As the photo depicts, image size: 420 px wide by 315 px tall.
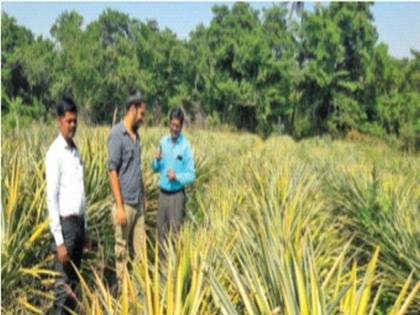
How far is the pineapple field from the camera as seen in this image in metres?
2.16

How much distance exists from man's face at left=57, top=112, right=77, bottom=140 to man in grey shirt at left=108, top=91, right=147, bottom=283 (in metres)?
0.88

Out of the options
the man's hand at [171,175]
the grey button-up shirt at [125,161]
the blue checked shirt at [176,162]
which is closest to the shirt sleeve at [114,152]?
the grey button-up shirt at [125,161]

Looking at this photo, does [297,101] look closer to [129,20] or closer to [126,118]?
[129,20]

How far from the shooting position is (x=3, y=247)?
11.8 feet

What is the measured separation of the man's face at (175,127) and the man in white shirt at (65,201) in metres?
1.62

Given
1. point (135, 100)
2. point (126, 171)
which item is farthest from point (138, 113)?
point (126, 171)

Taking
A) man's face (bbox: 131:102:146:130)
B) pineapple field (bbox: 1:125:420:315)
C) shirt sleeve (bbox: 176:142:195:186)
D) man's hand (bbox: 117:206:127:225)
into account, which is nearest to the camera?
pineapple field (bbox: 1:125:420:315)

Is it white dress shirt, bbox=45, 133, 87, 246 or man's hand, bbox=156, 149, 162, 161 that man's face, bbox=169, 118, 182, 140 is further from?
white dress shirt, bbox=45, 133, 87, 246

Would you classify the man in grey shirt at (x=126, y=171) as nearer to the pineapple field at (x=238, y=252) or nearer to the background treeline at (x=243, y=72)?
the pineapple field at (x=238, y=252)

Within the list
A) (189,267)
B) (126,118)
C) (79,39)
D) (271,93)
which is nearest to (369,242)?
(126,118)

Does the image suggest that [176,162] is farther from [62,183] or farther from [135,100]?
[62,183]

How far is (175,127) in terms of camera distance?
5.17m

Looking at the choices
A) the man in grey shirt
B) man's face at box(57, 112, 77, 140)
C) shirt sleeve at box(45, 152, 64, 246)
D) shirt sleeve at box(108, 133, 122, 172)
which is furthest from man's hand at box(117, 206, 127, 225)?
man's face at box(57, 112, 77, 140)

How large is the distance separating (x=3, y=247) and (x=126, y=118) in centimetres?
156
